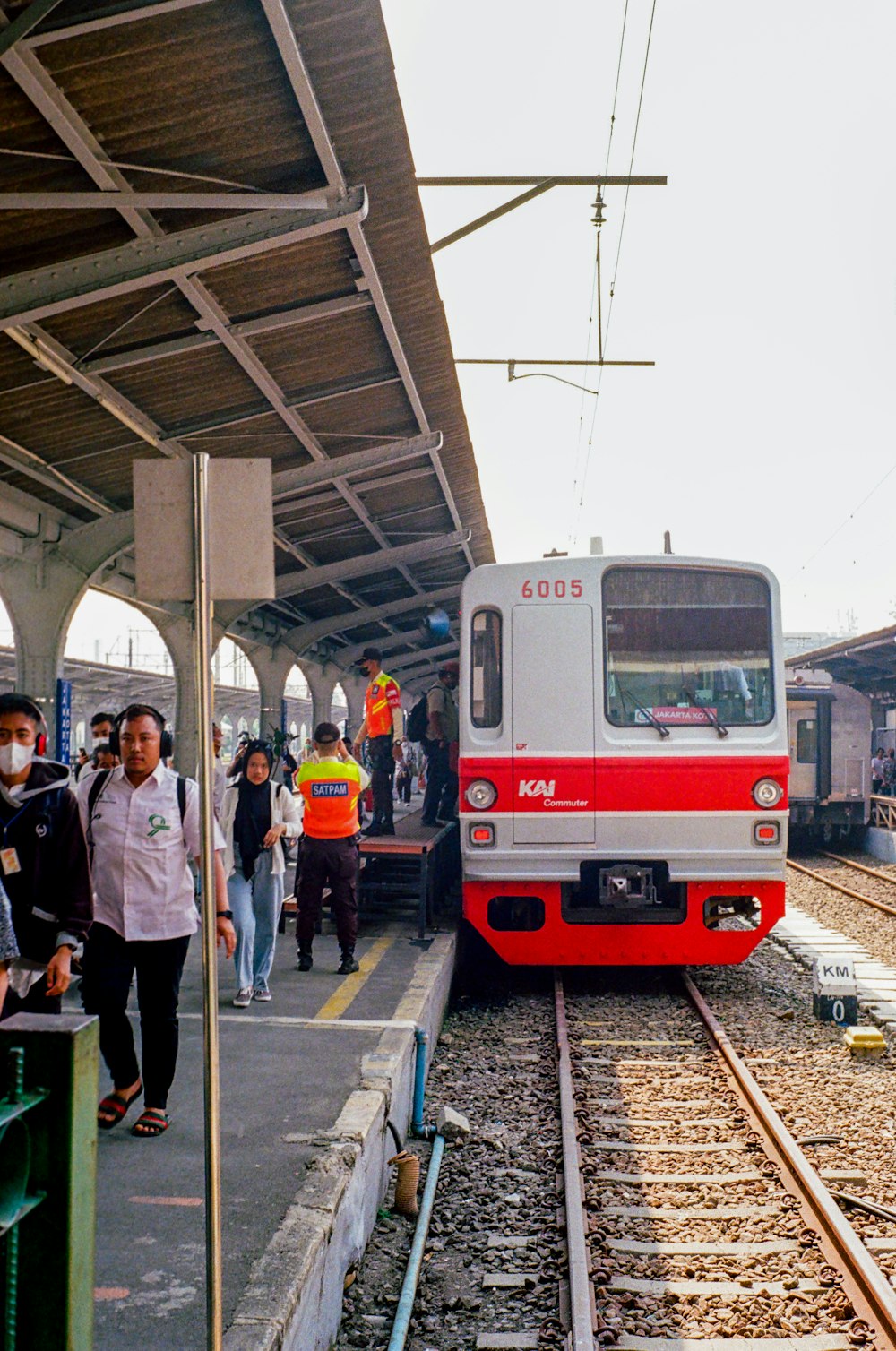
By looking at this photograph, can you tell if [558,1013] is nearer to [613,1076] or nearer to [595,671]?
[613,1076]

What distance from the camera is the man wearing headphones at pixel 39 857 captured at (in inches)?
157

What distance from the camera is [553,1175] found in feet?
17.5

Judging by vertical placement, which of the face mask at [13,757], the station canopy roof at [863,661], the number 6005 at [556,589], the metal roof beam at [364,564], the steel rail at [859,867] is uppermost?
the metal roof beam at [364,564]

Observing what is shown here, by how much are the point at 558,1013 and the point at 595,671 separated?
2.33m

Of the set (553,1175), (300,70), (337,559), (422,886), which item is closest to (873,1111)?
(553,1175)

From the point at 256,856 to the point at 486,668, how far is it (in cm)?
217

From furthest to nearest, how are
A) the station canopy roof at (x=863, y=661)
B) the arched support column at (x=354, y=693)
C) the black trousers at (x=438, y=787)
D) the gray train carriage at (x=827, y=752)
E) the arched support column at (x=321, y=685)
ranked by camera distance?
the arched support column at (x=354, y=693)
the arched support column at (x=321, y=685)
the gray train carriage at (x=827, y=752)
the station canopy roof at (x=863, y=661)
the black trousers at (x=438, y=787)

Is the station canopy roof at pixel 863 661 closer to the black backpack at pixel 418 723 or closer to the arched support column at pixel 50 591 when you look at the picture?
the black backpack at pixel 418 723

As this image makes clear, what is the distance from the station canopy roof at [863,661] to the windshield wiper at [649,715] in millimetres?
9430

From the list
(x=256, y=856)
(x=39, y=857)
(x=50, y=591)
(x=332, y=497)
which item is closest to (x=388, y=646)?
(x=332, y=497)

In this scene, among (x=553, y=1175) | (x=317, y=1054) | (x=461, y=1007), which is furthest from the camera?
(x=461, y=1007)

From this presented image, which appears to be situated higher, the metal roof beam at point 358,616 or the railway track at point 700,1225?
the metal roof beam at point 358,616

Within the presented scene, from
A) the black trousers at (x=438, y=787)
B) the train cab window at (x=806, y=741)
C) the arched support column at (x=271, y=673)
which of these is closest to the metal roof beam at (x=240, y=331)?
the black trousers at (x=438, y=787)

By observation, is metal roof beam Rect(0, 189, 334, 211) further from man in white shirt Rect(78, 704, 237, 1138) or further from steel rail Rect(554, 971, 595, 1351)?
steel rail Rect(554, 971, 595, 1351)
